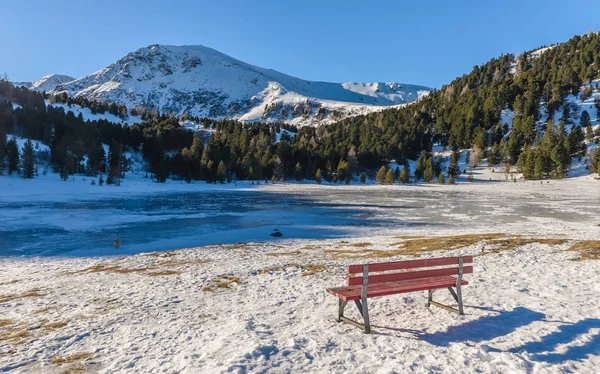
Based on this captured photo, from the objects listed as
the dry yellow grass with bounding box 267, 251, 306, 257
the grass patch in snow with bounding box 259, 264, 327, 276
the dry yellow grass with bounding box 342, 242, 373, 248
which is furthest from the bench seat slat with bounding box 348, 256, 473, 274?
the dry yellow grass with bounding box 342, 242, 373, 248

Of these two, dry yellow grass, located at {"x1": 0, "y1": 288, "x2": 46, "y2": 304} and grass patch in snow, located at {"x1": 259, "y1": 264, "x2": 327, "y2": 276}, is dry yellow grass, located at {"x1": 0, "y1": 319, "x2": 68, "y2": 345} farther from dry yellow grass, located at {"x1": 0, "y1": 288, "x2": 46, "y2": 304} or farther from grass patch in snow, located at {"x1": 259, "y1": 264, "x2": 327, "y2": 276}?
grass patch in snow, located at {"x1": 259, "y1": 264, "x2": 327, "y2": 276}

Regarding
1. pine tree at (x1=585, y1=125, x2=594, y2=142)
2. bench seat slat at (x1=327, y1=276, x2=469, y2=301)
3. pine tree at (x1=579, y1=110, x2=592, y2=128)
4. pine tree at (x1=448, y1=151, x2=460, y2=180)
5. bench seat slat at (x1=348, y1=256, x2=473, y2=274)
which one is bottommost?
bench seat slat at (x1=327, y1=276, x2=469, y2=301)

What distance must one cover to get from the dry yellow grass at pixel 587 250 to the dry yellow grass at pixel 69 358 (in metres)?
17.6

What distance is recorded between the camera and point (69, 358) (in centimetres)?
700

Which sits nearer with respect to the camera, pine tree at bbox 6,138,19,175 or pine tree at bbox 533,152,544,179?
pine tree at bbox 6,138,19,175

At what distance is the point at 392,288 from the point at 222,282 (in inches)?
285

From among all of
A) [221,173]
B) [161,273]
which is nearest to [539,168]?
[221,173]

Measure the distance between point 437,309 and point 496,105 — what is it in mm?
208343

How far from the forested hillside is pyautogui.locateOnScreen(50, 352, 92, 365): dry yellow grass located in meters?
115

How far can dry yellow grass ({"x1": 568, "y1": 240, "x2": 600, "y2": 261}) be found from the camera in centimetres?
1516

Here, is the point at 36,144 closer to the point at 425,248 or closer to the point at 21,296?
the point at 21,296

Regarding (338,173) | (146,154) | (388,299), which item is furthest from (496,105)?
(388,299)

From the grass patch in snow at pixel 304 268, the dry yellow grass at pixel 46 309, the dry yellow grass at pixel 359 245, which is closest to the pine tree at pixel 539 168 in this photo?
the dry yellow grass at pixel 359 245

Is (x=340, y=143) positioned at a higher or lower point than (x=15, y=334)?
higher
